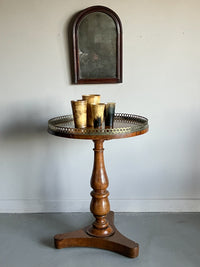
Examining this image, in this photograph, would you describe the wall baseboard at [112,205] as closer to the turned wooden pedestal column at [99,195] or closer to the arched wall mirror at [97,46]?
the turned wooden pedestal column at [99,195]

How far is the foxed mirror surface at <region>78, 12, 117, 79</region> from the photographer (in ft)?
7.32

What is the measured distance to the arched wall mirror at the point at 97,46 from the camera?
222 centimetres

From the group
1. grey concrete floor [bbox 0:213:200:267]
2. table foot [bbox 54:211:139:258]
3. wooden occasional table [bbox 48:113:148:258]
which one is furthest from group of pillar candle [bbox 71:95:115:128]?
grey concrete floor [bbox 0:213:200:267]

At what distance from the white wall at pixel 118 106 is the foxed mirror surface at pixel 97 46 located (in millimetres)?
98

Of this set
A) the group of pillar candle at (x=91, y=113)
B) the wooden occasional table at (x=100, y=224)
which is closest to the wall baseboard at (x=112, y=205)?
the wooden occasional table at (x=100, y=224)

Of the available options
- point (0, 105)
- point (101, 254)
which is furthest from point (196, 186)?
point (0, 105)

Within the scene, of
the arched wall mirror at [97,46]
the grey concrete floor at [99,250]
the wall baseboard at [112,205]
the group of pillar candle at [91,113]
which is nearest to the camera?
the group of pillar candle at [91,113]

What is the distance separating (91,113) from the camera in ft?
5.98

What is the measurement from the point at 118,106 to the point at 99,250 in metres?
1.16

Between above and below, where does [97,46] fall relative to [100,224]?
above

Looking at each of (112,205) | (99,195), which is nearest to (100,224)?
(99,195)

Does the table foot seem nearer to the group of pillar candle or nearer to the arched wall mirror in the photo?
the group of pillar candle

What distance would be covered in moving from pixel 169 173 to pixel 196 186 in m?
0.27

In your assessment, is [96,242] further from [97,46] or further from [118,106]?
[97,46]
